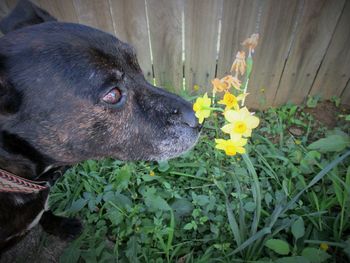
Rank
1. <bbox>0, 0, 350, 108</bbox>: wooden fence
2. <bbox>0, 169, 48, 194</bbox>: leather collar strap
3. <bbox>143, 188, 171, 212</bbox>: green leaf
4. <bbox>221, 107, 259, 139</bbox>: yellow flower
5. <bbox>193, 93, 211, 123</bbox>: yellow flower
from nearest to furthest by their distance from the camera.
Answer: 1. <bbox>221, 107, 259, 139</bbox>: yellow flower
2. <bbox>193, 93, 211, 123</bbox>: yellow flower
3. <bbox>0, 169, 48, 194</bbox>: leather collar strap
4. <bbox>143, 188, 171, 212</bbox>: green leaf
5. <bbox>0, 0, 350, 108</bbox>: wooden fence

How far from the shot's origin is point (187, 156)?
2.75 metres

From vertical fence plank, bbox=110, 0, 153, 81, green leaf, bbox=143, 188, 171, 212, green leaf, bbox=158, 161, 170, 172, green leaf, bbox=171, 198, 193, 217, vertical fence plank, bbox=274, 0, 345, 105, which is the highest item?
vertical fence plank, bbox=274, 0, 345, 105

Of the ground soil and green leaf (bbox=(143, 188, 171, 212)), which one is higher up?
green leaf (bbox=(143, 188, 171, 212))

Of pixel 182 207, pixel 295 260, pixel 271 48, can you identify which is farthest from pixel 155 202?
pixel 271 48

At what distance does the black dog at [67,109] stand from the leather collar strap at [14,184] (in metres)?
0.04

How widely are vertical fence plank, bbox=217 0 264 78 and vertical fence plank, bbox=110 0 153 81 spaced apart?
0.81 meters

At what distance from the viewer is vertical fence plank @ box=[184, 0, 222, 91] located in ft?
8.78

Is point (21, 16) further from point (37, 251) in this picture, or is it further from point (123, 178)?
point (37, 251)

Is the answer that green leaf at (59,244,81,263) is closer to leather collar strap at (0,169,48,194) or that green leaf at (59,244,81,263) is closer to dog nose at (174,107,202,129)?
leather collar strap at (0,169,48,194)

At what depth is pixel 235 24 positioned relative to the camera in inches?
109

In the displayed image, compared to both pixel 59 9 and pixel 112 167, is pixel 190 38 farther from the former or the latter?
pixel 112 167

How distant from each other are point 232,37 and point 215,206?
1.74 metres

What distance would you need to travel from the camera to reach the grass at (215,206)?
1.94 m

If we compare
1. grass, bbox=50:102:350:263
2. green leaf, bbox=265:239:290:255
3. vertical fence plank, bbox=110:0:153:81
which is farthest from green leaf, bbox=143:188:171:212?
vertical fence plank, bbox=110:0:153:81
